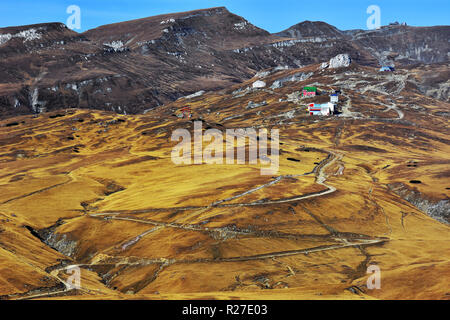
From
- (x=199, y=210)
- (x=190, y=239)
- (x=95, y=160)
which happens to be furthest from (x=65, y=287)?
(x=95, y=160)

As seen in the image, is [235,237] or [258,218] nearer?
[235,237]

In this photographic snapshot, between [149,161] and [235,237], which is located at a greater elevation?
[149,161]

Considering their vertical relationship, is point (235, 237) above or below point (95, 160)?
below

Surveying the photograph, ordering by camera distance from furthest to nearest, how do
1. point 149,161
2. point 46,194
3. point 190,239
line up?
point 149,161 < point 46,194 < point 190,239

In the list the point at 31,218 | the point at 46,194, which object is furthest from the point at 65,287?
the point at 46,194

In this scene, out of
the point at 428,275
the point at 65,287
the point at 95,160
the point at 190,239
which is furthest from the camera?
the point at 95,160

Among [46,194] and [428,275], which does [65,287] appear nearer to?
[428,275]

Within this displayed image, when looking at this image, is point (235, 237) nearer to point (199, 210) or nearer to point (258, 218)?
point (258, 218)

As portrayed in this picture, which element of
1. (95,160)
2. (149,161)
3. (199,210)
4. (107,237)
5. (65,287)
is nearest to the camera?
(65,287)

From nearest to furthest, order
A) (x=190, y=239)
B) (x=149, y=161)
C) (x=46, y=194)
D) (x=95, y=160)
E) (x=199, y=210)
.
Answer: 1. (x=190, y=239)
2. (x=199, y=210)
3. (x=46, y=194)
4. (x=149, y=161)
5. (x=95, y=160)
